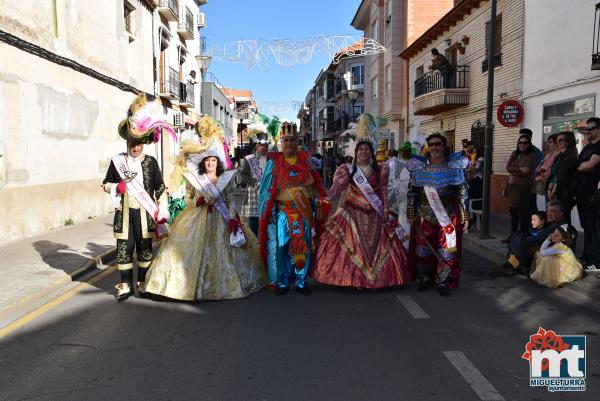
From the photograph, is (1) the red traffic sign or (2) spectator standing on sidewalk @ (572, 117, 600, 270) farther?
(1) the red traffic sign

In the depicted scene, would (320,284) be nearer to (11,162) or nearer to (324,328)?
(324,328)

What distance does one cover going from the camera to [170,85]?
23469 mm

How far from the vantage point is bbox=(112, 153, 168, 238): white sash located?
586 centimetres

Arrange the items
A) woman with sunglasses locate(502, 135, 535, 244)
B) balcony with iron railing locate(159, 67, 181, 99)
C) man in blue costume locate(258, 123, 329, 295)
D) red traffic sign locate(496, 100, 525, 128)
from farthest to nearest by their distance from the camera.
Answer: balcony with iron railing locate(159, 67, 181, 99), red traffic sign locate(496, 100, 525, 128), woman with sunglasses locate(502, 135, 535, 244), man in blue costume locate(258, 123, 329, 295)

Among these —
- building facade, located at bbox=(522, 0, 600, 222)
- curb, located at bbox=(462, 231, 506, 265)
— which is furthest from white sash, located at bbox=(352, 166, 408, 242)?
building facade, located at bbox=(522, 0, 600, 222)

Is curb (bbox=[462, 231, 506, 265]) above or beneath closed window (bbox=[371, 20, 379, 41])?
beneath

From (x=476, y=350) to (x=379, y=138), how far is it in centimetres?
333

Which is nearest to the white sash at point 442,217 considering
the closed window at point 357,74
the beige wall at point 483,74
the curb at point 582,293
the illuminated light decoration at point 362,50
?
the curb at point 582,293

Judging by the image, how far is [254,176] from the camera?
691cm

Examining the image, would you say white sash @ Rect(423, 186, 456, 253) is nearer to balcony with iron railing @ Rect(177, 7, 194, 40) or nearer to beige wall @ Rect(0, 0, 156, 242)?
beige wall @ Rect(0, 0, 156, 242)

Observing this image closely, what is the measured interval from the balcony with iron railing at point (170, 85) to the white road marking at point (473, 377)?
1998 centimetres

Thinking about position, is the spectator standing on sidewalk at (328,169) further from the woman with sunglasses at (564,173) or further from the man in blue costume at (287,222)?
the man in blue costume at (287,222)

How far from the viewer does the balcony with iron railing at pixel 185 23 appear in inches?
1000

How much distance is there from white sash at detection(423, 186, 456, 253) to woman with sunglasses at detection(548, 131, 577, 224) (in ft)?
6.93
